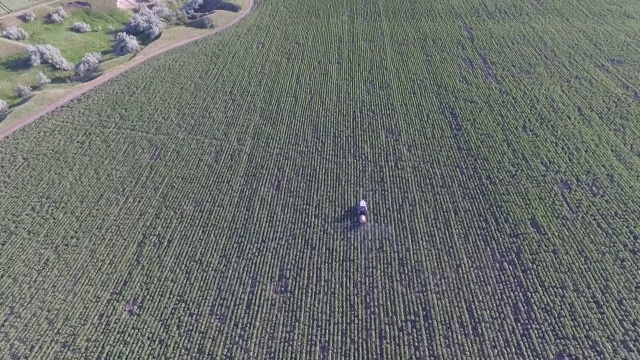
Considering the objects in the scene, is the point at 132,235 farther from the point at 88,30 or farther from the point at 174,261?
the point at 88,30

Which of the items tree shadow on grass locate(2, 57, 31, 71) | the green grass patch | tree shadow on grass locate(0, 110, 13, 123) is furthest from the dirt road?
tree shadow on grass locate(2, 57, 31, 71)

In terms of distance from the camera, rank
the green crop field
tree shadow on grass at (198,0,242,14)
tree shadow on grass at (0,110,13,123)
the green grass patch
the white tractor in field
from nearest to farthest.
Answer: the green crop field < the white tractor in field < tree shadow on grass at (0,110,13,123) < the green grass patch < tree shadow on grass at (198,0,242,14)

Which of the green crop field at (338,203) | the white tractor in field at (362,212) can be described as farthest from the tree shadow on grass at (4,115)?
the white tractor in field at (362,212)

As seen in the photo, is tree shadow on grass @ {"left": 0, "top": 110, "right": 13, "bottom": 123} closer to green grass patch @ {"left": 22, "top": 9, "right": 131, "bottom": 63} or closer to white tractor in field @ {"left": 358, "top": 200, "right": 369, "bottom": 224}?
green grass patch @ {"left": 22, "top": 9, "right": 131, "bottom": 63}

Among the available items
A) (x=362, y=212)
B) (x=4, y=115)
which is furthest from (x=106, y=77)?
(x=362, y=212)

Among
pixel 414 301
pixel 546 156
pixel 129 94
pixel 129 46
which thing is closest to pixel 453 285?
pixel 414 301

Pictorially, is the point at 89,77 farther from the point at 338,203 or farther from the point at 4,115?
the point at 338,203
